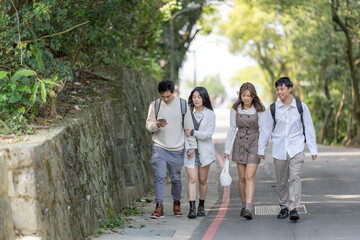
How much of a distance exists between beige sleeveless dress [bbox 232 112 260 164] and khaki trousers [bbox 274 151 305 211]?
1.26 feet

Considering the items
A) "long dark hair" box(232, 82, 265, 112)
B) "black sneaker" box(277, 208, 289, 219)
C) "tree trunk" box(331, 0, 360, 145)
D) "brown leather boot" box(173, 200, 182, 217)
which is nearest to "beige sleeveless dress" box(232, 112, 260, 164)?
"long dark hair" box(232, 82, 265, 112)

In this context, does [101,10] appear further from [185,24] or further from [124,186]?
[185,24]

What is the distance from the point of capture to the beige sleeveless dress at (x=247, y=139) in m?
9.88

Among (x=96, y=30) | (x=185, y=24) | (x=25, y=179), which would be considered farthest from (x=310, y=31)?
(x=25, y=179)

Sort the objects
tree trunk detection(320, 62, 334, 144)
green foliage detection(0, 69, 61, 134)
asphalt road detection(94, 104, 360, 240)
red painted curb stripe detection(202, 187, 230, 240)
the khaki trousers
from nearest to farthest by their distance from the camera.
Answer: green foliage detection(0, 69, 61, 134) → asphalt road detection(94, 104, 360, 240) → red painted curb stripe detection(202, 187, 230, 240) → the khaki trousers → tree trunk detection(320, 62, 334, 144)

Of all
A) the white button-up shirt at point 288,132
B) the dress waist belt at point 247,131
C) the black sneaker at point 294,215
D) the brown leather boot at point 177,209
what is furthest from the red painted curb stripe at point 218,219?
the dress waist belt at point 247,131

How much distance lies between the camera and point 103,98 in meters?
11.1

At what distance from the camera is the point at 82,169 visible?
8.58 m

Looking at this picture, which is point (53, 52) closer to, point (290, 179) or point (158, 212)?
point (158, 212)

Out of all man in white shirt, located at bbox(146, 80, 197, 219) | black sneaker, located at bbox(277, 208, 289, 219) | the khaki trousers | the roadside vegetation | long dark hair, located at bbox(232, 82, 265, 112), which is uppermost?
the roadside vegetation

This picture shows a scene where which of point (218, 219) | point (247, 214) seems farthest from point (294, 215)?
point (218, 219)

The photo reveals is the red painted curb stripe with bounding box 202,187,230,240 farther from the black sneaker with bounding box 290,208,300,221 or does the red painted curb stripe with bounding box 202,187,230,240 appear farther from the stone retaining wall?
the stone retaining wall

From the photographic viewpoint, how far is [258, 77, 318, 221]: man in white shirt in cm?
953

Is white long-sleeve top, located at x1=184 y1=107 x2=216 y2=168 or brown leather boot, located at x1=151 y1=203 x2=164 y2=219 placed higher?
white long-sleeve top, located at x1=184 y1=107 x2=216 y2=168
